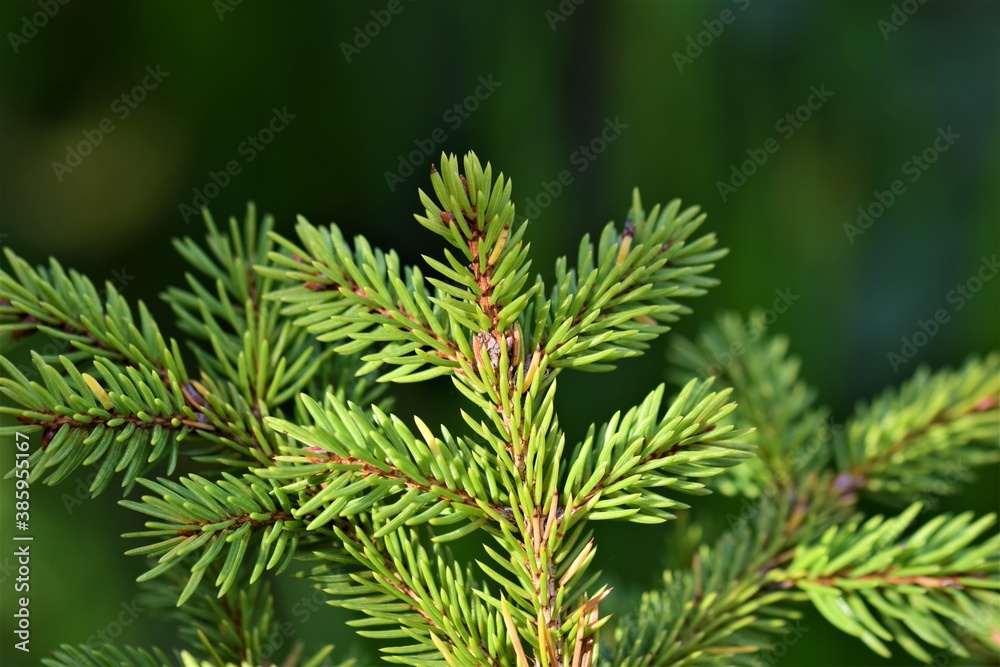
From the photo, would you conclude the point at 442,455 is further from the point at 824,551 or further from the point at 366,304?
the point at 824,551

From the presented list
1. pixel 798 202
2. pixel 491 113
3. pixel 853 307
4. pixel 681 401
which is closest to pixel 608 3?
pixel 491 113

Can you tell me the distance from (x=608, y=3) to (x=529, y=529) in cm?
87

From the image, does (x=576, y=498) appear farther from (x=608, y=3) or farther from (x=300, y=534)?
(x=608, y=3)

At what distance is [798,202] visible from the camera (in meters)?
0.99
